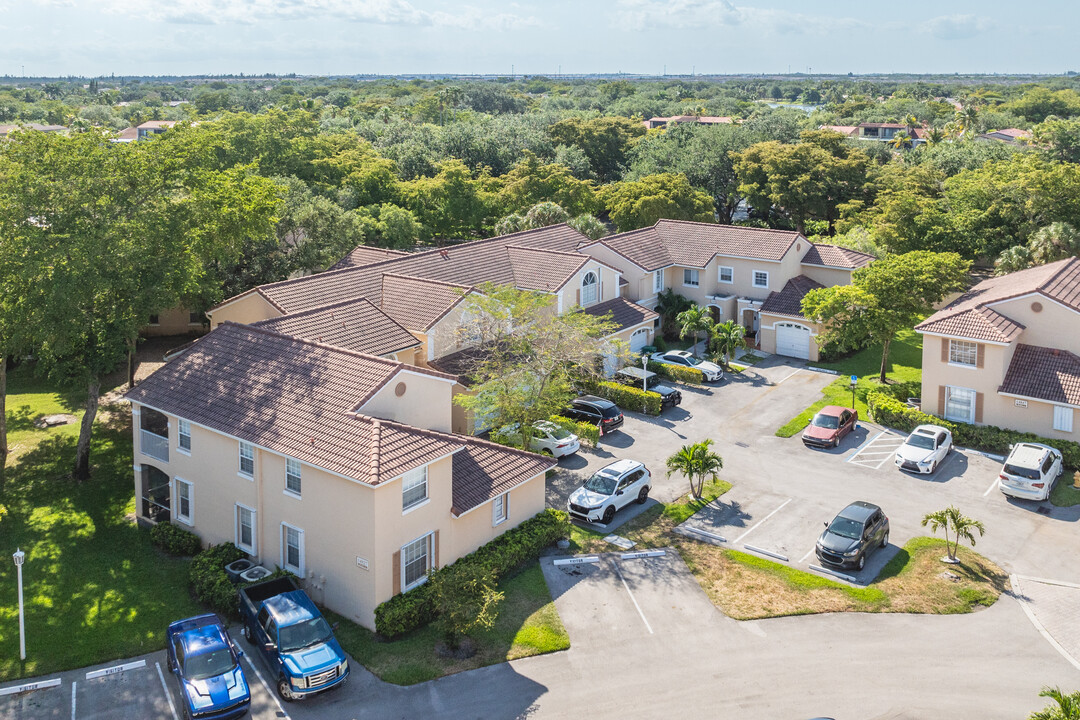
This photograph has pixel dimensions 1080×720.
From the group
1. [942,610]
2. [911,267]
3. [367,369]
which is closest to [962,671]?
[942,610]

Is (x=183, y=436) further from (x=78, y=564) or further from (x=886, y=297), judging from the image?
(x=886, y=297)

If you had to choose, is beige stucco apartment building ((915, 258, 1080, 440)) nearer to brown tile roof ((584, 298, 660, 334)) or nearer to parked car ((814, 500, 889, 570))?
parked car ((814, 500, 889, 570))

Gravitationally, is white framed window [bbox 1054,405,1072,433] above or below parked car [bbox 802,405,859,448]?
above

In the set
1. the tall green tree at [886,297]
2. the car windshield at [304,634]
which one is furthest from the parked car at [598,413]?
the car windshield at [304,634]

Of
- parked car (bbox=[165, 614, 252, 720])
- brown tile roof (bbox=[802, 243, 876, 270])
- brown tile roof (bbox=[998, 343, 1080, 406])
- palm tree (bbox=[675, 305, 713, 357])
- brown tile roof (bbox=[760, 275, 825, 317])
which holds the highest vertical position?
brown tile roof (bbox=[802, 243, 876, 270])

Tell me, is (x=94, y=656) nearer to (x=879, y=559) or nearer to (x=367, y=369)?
(x=367, y=369)

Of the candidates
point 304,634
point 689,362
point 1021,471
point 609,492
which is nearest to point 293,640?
point 304,634

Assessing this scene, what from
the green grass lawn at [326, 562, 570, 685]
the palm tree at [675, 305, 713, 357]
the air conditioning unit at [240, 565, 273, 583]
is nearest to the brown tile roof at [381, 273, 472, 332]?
the air conditioning unit at [240, 565, 273, 583]
